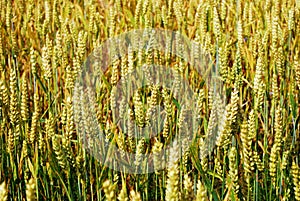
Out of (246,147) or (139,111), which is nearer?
(246,147)

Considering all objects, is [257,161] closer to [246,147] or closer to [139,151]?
[246,147]

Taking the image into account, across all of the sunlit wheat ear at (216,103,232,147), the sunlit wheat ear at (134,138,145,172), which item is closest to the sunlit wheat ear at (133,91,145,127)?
the sunlit wheat ear at (134,138,145,172)

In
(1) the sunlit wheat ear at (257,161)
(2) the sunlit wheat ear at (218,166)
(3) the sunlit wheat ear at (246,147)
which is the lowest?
(2) the sunlit wheat ear at (218,166)

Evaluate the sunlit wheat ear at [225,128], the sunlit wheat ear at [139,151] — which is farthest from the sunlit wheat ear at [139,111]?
the sunlit wheat ear at [225,128]

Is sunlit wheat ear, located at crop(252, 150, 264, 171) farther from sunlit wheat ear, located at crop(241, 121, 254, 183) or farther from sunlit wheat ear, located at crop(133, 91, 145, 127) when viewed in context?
sunlit wheat ear, located at crop(133, 91, 145, 127)

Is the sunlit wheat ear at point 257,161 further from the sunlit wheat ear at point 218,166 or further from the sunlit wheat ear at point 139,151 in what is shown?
the sunlit wheat ear at point 139,151

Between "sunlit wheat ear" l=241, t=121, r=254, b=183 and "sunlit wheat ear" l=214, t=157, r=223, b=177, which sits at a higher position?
"sunlit wheat ear" l=241, t=121, r=254, b=183

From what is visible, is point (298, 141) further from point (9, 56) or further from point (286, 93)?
point (9, 56)

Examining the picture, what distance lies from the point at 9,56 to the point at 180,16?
1.79 feet

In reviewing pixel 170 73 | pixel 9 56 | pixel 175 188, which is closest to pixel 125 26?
pixel 9 56

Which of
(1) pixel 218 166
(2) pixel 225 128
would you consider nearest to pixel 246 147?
(2) pixel 225 128

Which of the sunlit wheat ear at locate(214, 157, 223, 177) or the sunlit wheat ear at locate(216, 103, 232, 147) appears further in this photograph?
the sunlit wheat ear at locate(214, 157, 223, 177)

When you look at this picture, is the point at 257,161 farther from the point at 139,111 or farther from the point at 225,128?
the point at 139,111

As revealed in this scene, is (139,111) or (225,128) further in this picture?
(139,111)
